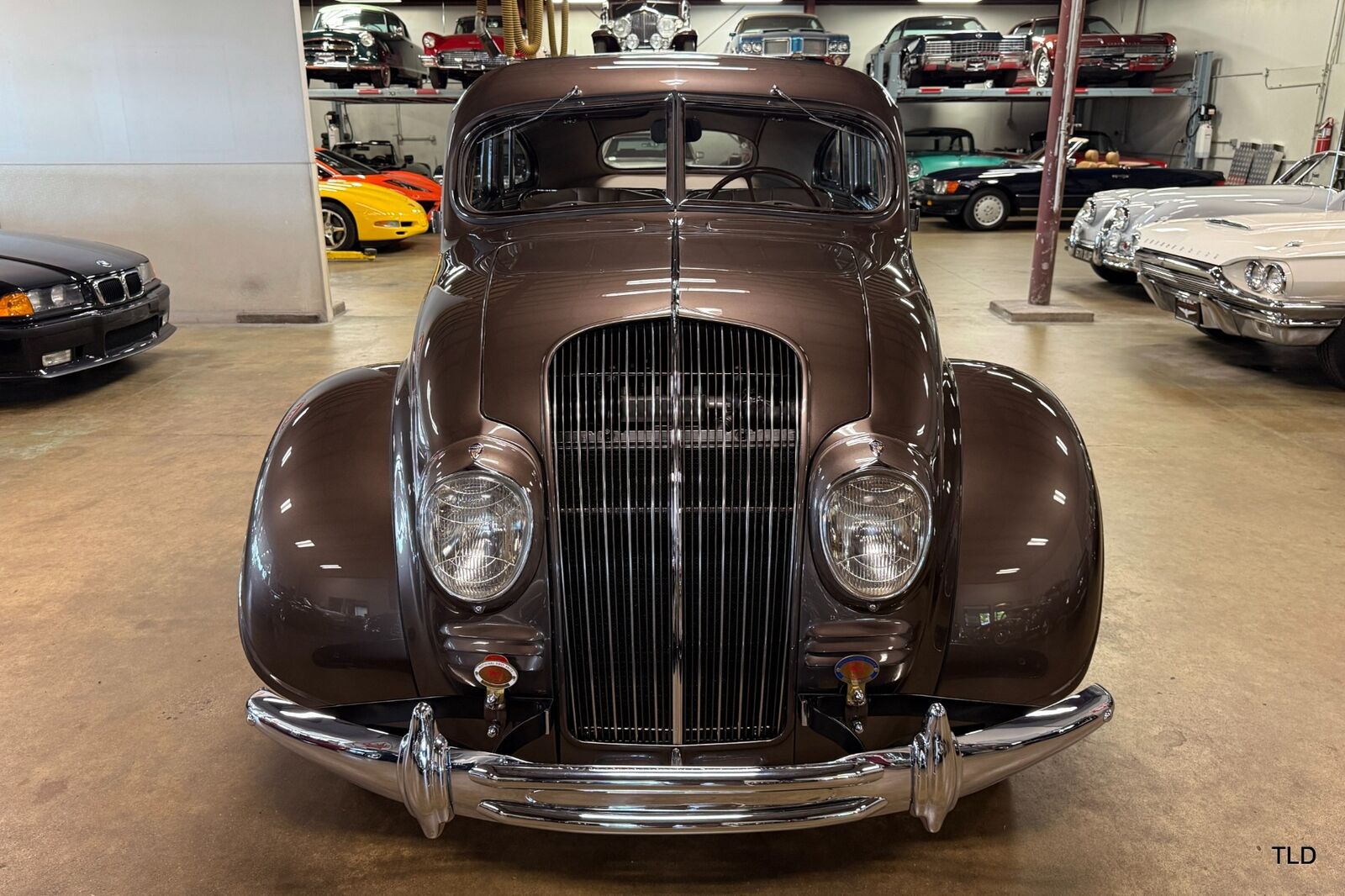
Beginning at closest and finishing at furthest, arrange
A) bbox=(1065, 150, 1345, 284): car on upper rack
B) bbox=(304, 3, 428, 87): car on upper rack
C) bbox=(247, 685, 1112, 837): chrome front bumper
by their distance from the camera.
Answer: bbox=(247, 685, 1112, 837): chrome front bumper, bbox=(1065, 150, 1345, 284): car on upper rack, bbox=(304, 3, 428, 87): car on upper rack

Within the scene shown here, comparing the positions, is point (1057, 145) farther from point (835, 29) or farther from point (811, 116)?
point (835, 29)

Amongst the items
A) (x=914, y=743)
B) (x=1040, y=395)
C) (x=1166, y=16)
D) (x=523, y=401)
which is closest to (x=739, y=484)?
(x=523, y=401)

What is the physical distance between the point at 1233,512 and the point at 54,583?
464 cm

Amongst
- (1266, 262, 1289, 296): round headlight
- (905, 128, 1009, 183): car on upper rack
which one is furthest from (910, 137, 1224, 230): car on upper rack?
(1266, 262, 1289, 296): round headlight

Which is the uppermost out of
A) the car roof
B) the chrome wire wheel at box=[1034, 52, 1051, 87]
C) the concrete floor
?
the chrome wire wheel at box=[1034, 52, 1051, 87]

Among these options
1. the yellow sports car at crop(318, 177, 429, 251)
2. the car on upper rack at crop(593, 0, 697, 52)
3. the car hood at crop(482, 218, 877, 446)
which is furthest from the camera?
the yellow sports car at crop(318, 177, 429, 251)

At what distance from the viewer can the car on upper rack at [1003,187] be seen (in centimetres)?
1248

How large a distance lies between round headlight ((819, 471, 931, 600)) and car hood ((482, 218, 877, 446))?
15 centimetres

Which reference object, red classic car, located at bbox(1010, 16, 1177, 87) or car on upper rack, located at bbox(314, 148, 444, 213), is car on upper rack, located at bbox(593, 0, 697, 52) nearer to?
car on upper rack, located at bbox(314, 148, 444, 213)

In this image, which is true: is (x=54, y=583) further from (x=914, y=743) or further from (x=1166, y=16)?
(x=1166, y=16)

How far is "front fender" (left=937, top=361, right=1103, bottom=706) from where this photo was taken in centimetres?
201

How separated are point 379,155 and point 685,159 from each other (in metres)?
17.1

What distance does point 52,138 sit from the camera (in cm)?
747

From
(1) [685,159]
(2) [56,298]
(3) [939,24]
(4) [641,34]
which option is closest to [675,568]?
(1) [685,159]
